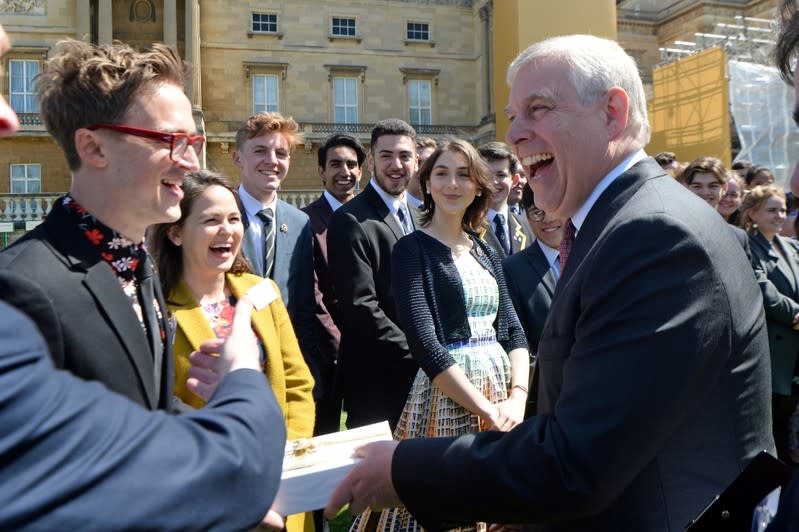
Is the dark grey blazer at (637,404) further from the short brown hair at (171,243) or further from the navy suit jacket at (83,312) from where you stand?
the short brown hair at (171,243)

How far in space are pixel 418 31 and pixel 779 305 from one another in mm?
33288

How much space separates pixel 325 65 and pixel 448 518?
34475 mm

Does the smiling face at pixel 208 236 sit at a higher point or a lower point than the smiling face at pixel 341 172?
lower

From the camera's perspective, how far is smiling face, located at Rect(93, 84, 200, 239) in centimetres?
185

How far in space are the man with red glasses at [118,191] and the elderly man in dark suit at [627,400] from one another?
0.67m

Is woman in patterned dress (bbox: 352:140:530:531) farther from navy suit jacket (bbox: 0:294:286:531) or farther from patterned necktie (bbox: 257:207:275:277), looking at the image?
navy suit jacket (bbox: 0:294:286:531)

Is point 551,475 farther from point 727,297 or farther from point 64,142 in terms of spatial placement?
point 64,142

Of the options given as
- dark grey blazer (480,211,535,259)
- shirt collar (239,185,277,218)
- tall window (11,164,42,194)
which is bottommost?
dark grey blazer (480,211,535,259)

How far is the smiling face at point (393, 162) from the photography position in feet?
16.1

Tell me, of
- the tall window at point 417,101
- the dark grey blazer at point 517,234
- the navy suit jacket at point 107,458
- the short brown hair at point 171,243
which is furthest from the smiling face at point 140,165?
the tall window at point 417,101

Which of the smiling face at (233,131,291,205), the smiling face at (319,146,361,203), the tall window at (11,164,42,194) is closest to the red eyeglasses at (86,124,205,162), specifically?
the smiling face at (233,131,291,205)

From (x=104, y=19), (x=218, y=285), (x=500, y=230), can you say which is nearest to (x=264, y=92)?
(x=104, y=19)

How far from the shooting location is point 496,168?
612 centimetres

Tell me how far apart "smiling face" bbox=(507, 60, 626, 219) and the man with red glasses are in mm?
1026
